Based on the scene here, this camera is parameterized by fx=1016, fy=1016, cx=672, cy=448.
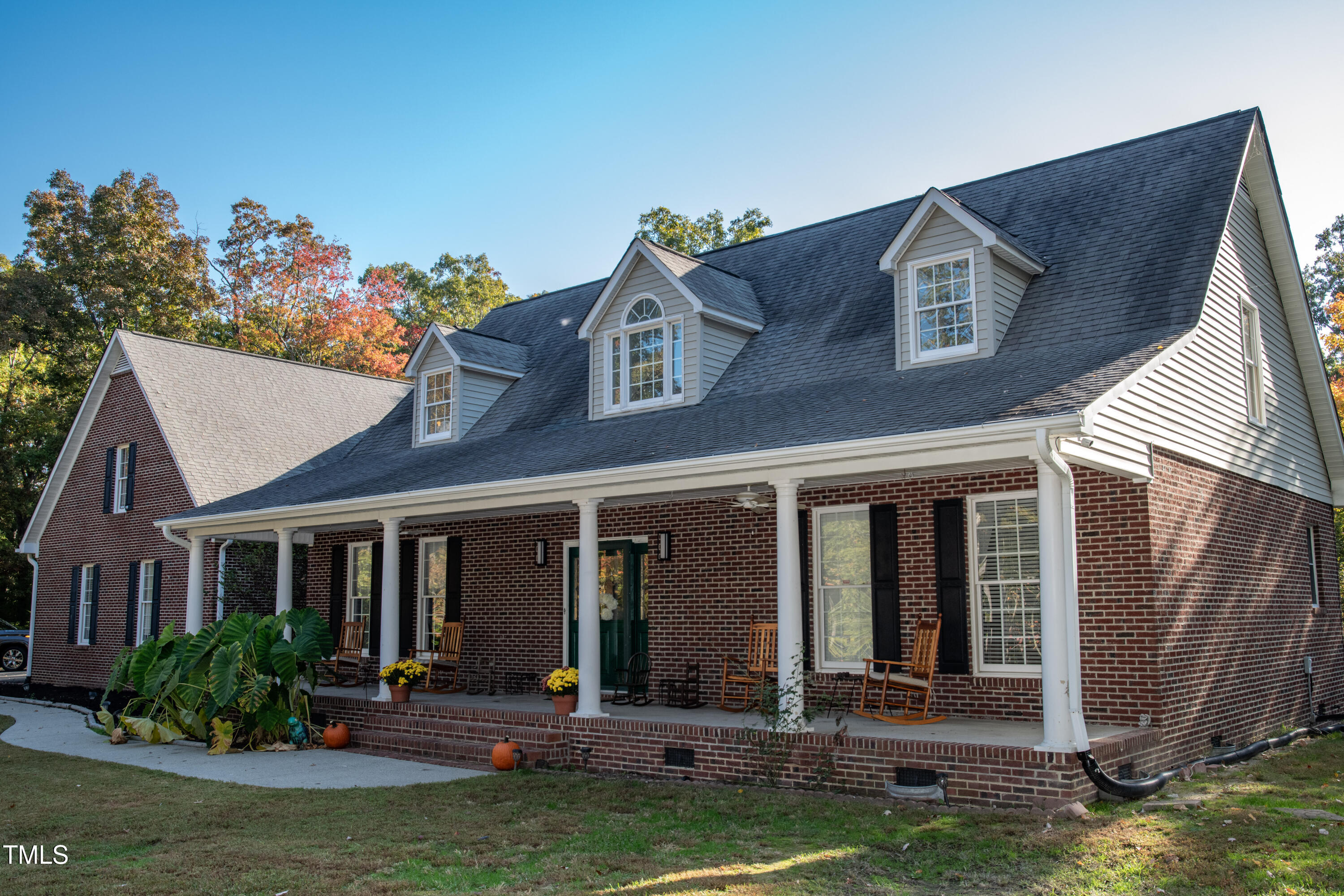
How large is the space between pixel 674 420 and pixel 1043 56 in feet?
18.6

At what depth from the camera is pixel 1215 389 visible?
35.1 ft

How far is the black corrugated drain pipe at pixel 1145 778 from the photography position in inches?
295

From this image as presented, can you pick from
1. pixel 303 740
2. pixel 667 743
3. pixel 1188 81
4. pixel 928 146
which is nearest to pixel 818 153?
pixel 928 146

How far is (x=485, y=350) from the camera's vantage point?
16406 millimetres

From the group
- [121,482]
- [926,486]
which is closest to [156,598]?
[121,482]

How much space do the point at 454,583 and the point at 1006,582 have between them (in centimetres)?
821

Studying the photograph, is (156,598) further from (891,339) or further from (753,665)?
(891,339)

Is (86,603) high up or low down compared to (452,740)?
up

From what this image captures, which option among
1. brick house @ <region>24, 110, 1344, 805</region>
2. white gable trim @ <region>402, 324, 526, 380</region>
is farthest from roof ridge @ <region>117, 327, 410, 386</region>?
white gable trim @ <region>402, 324, 526, 380</region>

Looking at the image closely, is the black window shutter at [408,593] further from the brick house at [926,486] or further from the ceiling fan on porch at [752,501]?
the ceiling fan on porch at [752,501]

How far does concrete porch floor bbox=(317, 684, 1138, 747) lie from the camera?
842 cm

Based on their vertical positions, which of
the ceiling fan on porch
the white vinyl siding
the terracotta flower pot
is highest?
the white vinyl siding

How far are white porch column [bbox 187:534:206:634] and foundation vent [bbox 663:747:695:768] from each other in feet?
28.9

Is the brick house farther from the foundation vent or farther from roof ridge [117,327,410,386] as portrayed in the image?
roof ridge [117,327,410,386]
